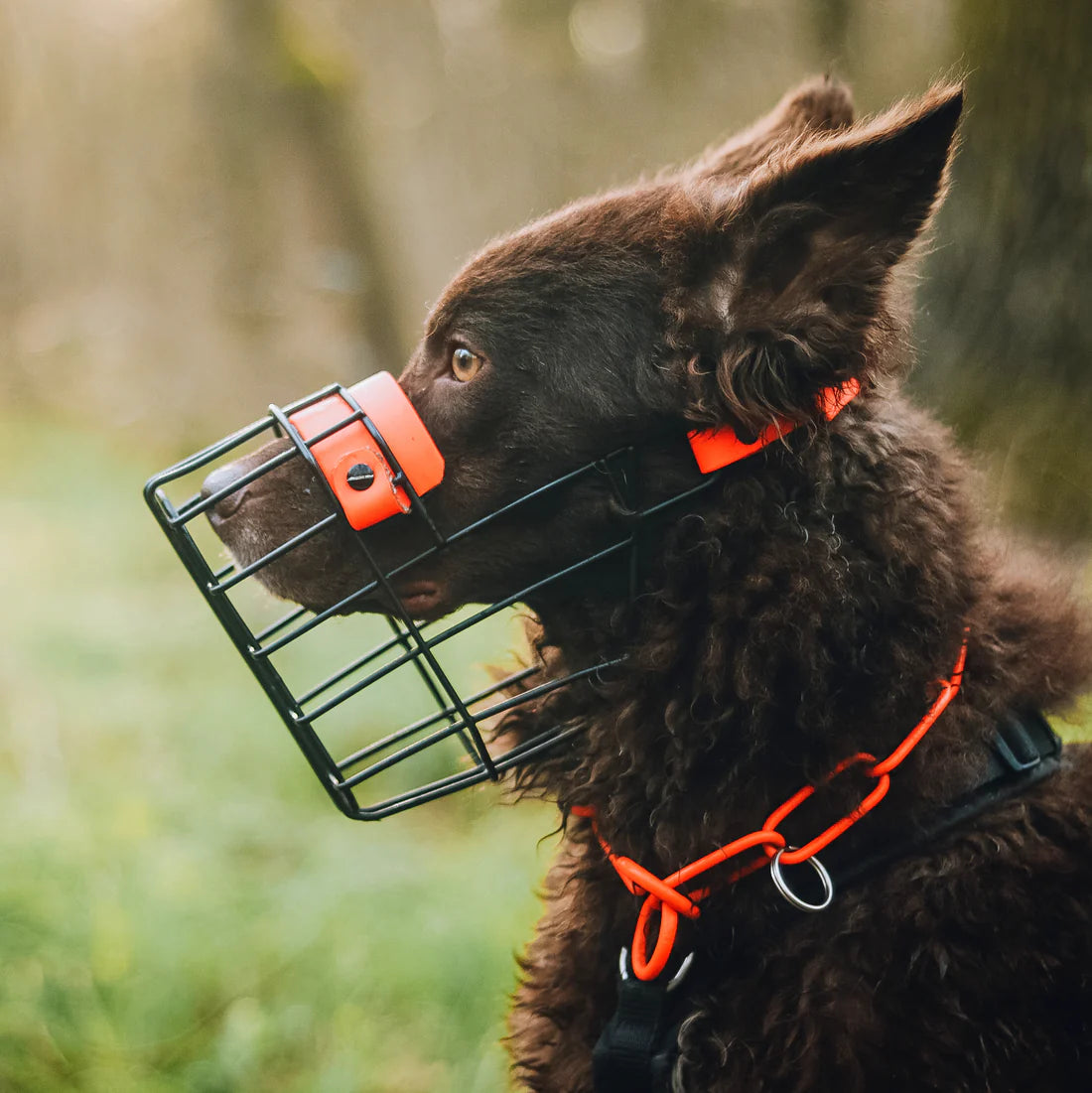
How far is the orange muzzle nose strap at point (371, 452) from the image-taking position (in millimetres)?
1731

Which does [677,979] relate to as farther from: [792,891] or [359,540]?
[359,540]

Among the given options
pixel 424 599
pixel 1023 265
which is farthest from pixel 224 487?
pixel 1023 265

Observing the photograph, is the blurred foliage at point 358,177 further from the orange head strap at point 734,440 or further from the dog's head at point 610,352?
the orange head strap at point 734,440

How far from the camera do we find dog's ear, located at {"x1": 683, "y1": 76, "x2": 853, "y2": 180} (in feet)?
7.44

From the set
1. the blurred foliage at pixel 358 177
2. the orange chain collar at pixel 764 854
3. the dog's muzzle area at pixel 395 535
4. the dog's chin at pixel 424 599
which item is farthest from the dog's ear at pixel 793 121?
the orange chain collar at pixel 764 854

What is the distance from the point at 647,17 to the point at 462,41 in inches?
94.8

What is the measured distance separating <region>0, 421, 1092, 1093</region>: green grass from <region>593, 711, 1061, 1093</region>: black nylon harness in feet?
1.29

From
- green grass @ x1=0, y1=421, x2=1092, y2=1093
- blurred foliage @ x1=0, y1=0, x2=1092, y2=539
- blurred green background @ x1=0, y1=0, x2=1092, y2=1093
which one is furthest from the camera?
blurred foliage @ x1=0, y1=0, x2=1092, y2=539

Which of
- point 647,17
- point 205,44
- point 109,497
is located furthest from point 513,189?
point 109,497

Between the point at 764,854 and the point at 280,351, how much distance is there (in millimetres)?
7856

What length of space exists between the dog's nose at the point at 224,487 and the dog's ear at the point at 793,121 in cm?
127

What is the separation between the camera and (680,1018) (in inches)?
66.5

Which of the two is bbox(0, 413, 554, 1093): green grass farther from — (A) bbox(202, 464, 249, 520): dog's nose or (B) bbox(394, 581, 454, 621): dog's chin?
(A) bbox(202, 464, 249, 520): dog's nose

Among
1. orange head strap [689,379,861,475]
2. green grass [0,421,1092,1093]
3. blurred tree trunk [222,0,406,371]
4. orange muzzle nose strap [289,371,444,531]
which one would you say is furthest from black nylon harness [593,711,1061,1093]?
blurred tree trunk [222,0,406,371]
